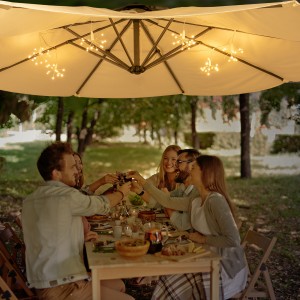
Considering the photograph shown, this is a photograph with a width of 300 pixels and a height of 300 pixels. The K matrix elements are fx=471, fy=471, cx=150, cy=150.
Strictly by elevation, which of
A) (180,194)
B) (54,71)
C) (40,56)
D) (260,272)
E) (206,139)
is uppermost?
(40,56)

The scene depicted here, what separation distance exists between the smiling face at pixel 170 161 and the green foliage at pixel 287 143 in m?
12.1

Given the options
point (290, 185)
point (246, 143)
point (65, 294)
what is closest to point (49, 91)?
point (65, 294)

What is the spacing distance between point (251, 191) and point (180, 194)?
25.3 ft

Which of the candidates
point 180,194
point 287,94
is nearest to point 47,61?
point 180,194

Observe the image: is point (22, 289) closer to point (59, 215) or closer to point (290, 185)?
point (59, 215)

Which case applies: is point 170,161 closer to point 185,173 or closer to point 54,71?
point 185,173

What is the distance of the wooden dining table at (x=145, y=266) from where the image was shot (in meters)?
2.99

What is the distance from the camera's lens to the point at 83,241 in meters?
3.29

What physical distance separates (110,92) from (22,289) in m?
2.97

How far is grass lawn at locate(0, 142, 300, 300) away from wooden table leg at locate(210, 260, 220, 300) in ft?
7.74

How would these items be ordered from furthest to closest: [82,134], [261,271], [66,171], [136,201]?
[82,134], [136,201], [261,271], [66,171]

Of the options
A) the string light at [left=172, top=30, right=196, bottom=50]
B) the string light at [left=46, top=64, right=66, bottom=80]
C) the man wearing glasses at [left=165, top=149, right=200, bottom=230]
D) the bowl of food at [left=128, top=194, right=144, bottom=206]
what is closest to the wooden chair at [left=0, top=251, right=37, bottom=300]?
the man wearing glasses at [left=165, top=149, right=200, bottom=230]

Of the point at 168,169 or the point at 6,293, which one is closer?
the point at 6,293

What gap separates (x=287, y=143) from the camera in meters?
17.0
